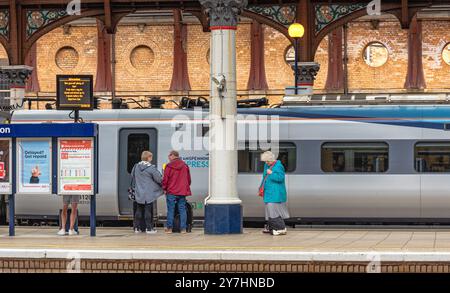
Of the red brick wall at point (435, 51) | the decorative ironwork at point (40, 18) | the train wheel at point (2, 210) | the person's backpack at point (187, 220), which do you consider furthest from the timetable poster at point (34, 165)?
the red brick wall at point (435, 51)

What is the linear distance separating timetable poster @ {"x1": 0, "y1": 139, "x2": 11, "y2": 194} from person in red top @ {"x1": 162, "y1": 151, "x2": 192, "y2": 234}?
3.08 meters

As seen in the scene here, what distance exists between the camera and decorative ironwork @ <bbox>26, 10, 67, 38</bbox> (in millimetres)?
36281

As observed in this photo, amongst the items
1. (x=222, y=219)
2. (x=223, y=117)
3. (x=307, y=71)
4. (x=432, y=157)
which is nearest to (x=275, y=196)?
(x=222, y=219)

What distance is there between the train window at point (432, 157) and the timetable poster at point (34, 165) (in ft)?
25.6

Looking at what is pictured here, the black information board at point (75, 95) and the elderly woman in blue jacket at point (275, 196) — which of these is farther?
the black information board at point (75, 95)

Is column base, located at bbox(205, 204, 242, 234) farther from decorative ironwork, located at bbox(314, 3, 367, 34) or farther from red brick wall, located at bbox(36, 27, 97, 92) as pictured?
red brick wall, located at bbox(36, 27, 97, 92)

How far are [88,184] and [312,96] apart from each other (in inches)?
251

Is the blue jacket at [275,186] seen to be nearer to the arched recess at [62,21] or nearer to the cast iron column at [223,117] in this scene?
the cast iron column at [223,117]

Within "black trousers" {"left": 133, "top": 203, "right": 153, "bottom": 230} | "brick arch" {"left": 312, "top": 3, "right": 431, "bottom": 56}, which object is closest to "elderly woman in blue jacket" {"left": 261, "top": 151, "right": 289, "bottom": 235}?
"black trousers" {"left": 133, "top": 203, "right": 153, "bottom": 230}

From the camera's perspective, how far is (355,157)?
25.7m

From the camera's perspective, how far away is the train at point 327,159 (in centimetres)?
2533

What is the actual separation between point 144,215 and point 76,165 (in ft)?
7.27
